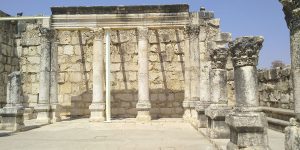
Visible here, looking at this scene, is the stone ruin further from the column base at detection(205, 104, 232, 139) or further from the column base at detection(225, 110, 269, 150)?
the column base at detection(225, 110, 269, 150)

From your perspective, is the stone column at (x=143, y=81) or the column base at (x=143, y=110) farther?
the stone column at (x=143, y=81)

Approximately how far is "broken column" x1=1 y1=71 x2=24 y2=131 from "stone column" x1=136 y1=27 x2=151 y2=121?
17.8ft

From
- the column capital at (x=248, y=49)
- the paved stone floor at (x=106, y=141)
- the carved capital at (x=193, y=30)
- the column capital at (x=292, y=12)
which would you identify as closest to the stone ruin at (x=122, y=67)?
the carved capital at (x=193, y=30)

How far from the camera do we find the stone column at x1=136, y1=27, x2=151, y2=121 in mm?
16344

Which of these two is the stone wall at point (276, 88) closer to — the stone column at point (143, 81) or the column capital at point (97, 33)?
the stone column at point (143, 81)

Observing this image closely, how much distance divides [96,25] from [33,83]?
208 inches

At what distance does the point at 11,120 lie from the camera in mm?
13102

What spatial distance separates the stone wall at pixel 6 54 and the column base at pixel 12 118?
5.69 meters

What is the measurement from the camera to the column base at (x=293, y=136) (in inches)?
184

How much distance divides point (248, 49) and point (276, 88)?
634 cm

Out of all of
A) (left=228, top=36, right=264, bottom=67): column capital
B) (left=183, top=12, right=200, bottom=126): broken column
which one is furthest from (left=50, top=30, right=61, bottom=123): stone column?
(left=228, top=36, right=264, bottom=67): column capital

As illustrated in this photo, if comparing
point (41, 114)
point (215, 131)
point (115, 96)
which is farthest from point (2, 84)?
point (215, 131)

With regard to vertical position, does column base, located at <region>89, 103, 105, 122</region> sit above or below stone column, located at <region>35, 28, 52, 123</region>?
below

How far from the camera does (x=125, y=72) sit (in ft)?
62.9
